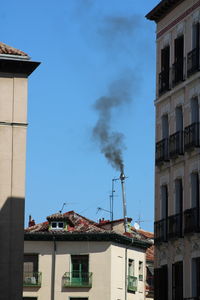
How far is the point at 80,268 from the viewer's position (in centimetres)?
7925

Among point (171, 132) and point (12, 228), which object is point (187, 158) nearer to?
point (171, 132)

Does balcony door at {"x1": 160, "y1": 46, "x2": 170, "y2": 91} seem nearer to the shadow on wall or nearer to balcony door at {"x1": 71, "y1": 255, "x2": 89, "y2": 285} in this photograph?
the shadow on wall

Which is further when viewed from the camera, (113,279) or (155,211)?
(113,279)

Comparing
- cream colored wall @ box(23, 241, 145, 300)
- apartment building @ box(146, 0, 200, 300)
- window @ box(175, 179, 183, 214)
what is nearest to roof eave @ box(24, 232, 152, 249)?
cream colored wall @ box(23, 241, 145, 300)

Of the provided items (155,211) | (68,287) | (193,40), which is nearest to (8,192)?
(155,211)

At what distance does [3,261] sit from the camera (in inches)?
2002

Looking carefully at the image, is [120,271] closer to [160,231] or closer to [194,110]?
[160,231]

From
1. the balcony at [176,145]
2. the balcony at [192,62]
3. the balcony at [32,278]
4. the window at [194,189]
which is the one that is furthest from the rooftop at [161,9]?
the balcony at [32,278]

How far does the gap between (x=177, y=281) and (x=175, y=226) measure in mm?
2579

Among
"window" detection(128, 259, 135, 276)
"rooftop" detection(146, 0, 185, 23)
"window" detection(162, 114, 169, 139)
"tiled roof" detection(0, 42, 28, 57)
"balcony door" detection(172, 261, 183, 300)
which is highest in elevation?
"rooftop" detection(146, 0, 185, 23)

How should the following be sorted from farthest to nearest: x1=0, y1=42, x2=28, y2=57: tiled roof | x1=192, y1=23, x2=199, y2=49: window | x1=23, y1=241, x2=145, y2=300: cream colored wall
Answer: x1=23, y1=241, x2=145, y2=300: cream colored wall → x1=0, y1=42, x2=28, y2=57: tiled roof → x1=192, y1=23, x2=199, y2=49: window

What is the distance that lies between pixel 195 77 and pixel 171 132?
364cm

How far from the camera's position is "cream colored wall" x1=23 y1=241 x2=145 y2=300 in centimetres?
7856

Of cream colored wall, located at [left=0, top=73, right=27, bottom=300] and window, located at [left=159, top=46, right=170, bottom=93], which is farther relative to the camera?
window, located at [left=159, top=46, right=170, bottom=93]
